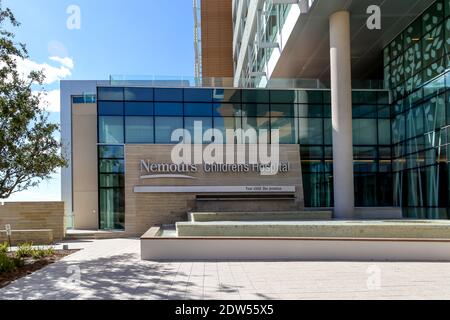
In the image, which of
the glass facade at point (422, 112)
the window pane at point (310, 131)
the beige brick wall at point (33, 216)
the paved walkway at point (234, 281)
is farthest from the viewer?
the window pane at point (310, 131)

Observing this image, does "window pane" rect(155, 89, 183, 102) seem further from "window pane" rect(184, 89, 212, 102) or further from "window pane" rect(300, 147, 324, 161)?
"window pane" rect(300, 147, 324, 161)

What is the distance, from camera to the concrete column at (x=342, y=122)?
20953 mm

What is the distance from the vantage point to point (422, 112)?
69.8 ft

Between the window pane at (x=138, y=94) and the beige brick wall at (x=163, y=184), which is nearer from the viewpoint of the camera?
the beige brick wall at (x=163, y=184)

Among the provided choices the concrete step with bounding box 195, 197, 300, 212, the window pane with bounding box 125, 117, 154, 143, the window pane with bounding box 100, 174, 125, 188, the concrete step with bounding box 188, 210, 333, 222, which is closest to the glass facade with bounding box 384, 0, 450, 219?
the concrete step with bounding box 188, 210, 333, 222

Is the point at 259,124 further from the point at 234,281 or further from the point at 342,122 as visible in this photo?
the point at 234,281

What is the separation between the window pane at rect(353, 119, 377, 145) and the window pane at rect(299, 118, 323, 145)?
2200 mm

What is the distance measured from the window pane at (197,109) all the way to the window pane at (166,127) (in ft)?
2.26

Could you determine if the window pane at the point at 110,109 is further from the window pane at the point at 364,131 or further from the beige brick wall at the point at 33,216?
the window pane at the point at 364,131

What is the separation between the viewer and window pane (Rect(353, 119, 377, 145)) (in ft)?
81.9

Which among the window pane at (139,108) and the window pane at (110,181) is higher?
the window pane at (139,108)

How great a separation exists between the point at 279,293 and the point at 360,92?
20083mm

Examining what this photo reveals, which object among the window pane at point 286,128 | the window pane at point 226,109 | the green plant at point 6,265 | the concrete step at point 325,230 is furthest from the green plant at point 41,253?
the window pane at point 286,128

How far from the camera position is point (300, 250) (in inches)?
475
